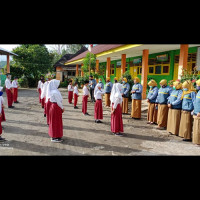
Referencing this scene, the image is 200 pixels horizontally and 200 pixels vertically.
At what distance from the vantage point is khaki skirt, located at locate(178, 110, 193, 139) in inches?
213

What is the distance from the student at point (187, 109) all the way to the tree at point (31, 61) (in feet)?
78.2

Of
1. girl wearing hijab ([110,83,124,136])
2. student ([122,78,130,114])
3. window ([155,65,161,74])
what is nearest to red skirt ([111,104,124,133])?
girl wearing hijab ([110,83,124,136])

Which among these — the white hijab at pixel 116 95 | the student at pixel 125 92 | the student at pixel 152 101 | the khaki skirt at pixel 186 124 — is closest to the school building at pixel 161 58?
the student at pixel 125 92

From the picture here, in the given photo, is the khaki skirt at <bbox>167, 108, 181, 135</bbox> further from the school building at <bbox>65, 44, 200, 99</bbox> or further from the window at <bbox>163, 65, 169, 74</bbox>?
the window at <bbox>163, 65, 169, 74</bbox>

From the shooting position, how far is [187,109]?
5.40 metres

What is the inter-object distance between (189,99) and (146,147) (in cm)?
196

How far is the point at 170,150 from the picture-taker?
4719 millimetres

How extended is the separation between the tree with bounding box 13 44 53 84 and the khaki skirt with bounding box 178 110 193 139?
23.9m

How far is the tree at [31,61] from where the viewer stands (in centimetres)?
2538

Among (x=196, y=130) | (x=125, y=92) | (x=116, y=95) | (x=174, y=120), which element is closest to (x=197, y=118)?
(x=196, y=130)

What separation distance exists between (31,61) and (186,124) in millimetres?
24460

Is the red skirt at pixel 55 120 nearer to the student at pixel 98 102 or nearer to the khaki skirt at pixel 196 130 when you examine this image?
the student at pixel 98 102
